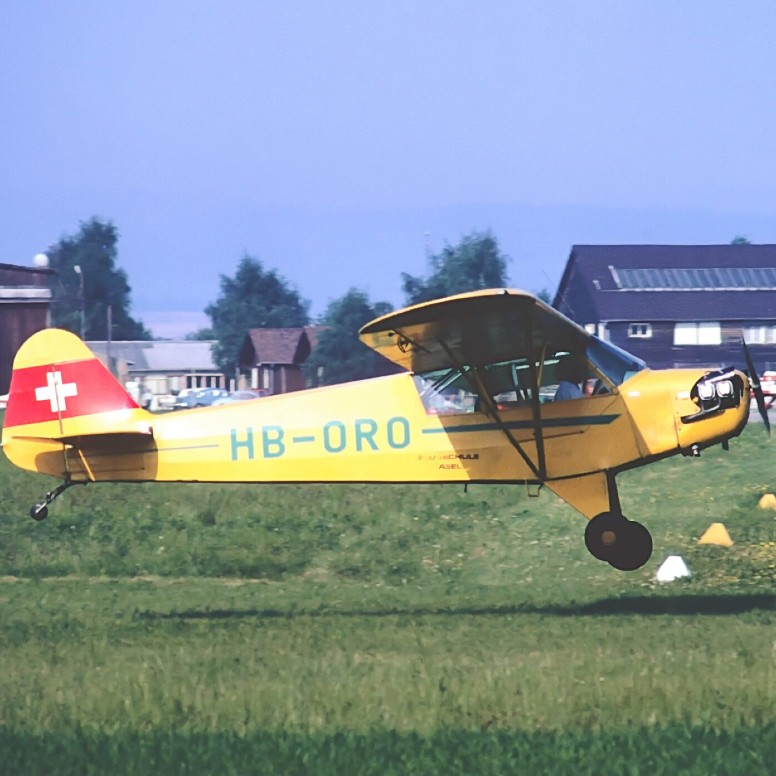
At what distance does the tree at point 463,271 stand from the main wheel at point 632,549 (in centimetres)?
6335

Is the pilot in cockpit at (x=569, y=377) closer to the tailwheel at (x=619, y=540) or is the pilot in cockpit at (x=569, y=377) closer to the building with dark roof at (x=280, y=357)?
the tailwheel at (x=619, y=540)

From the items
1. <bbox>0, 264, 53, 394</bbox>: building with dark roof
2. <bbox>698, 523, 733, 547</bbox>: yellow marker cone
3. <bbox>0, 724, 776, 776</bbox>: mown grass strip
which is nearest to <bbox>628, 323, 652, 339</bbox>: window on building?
<bbox>0, 264, 53, 394</bbox>: building with dark roof

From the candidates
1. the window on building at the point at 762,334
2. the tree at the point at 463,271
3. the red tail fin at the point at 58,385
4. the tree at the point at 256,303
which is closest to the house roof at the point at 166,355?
the tree at the point at 256,303

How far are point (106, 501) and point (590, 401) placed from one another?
38.8 feet

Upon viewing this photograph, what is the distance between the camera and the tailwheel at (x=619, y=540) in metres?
13.7

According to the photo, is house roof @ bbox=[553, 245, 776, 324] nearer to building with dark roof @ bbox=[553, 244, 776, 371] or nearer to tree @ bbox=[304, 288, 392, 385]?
building with dark roof @ bbox=[553, 244, 776, 371]

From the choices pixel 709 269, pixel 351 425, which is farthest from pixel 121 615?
pixel 709 269

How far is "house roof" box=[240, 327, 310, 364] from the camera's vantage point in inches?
2918

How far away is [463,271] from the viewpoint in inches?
3189

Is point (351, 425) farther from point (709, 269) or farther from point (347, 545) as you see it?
point (709, 269)

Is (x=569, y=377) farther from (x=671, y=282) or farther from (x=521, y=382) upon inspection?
(x=671, y=282)

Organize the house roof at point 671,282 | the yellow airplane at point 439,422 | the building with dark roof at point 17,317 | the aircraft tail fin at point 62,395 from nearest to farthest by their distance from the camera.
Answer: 1. the yellow airplane at point 439,422
2. the aircraft tail fin at point 62,395
3. the house roof at point 671,282
4. the building with dark roof at point 17,317

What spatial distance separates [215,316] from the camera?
446ft

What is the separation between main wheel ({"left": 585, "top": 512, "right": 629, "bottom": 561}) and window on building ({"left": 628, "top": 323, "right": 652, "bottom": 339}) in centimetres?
5414
